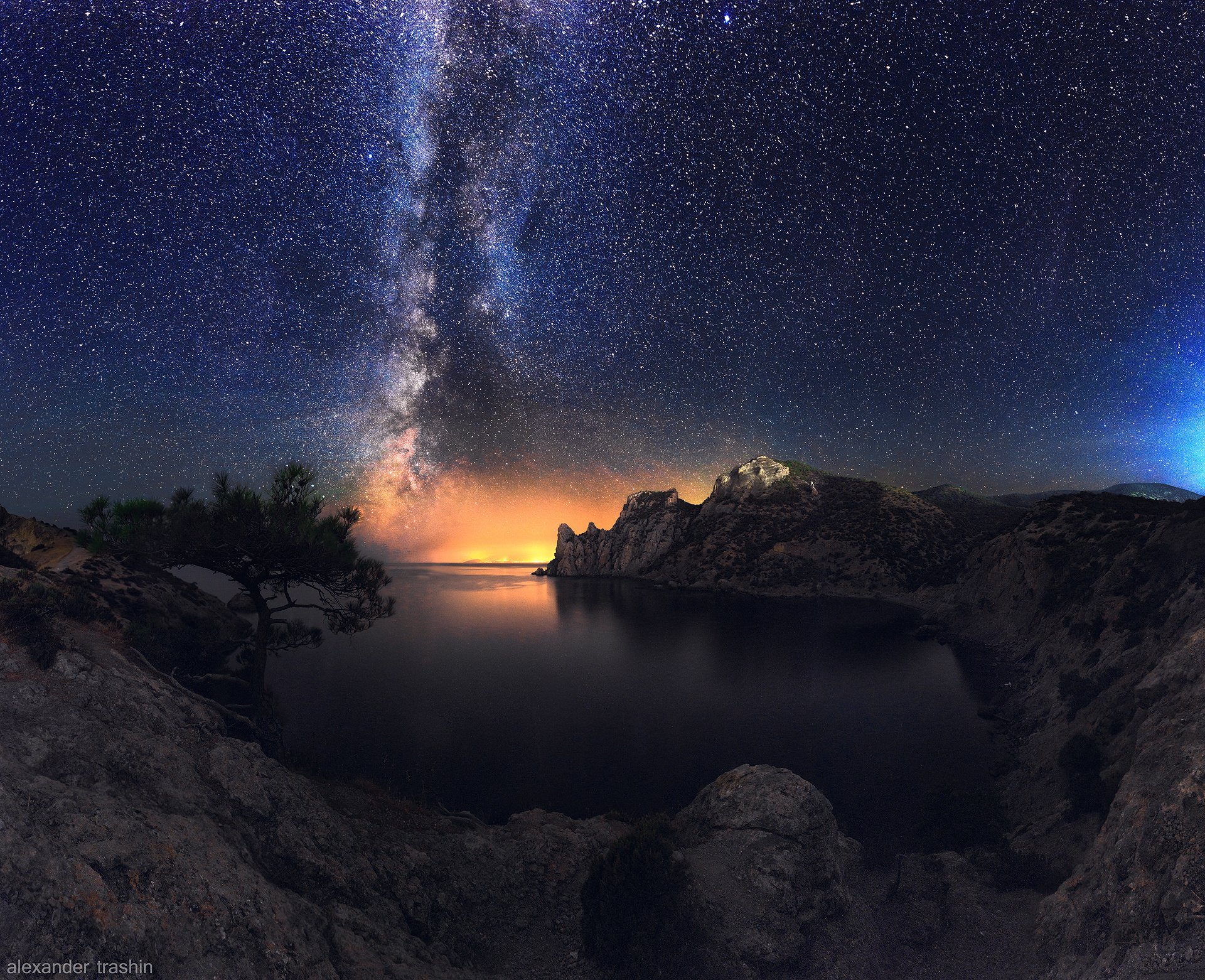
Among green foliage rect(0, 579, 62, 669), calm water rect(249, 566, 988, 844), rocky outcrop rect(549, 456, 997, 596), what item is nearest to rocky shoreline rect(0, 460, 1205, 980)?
green foliage rect(0, 579, 62, 669)

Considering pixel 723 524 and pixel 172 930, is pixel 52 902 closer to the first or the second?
pixel 172 930

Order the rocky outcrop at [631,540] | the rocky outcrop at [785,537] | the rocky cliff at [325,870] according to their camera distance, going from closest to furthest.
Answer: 1. the rocky cliff at [325,870]
2. the rocky outcrop at [785,537]
3. the rocky outcrop at [631,540]

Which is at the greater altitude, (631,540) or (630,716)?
(631,540)

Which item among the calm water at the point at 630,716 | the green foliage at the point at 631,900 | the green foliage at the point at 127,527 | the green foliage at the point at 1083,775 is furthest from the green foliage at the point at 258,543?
the green foliage at the point at 1083,775

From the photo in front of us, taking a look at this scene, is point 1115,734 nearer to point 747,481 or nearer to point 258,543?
point 258,543

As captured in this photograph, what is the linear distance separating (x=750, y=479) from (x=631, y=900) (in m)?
143

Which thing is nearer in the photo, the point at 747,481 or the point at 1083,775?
the point at 1083,775

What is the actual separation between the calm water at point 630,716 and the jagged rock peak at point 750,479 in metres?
82.7

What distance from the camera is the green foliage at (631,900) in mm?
9852

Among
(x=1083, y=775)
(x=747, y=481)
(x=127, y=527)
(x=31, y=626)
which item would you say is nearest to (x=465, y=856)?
(x=31, y=626)

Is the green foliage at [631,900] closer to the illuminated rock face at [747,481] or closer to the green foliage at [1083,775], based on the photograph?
the green foliage at [1083,775]

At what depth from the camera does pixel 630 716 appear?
30.2 m

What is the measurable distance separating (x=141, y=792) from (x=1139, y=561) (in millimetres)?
42812

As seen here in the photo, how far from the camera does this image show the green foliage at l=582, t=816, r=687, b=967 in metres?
9.85
